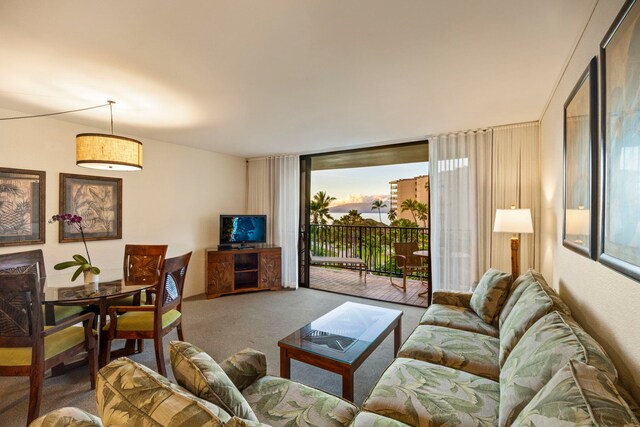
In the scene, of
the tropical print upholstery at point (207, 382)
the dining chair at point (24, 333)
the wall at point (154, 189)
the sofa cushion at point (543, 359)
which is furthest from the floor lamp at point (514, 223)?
the wall at point (154, 189)

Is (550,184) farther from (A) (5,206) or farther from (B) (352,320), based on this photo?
(A) (5,206)

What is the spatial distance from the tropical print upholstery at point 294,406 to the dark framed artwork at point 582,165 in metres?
1.39

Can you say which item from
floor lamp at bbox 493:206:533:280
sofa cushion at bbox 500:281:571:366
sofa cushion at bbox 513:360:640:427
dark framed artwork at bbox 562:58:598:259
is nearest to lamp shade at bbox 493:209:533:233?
floor lamp at bbox 493:206:533:280

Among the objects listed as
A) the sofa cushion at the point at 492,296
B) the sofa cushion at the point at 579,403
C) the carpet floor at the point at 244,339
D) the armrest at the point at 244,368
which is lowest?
the carpet floor at the point at 244,339

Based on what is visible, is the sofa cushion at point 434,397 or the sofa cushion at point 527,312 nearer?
the sofa cushion at point 434,397

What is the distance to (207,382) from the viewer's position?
969 mm

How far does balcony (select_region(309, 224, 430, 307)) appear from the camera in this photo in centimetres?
529

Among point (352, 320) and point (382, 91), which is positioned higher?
point (382, 91)

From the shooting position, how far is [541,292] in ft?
5.79

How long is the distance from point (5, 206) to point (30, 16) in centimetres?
236

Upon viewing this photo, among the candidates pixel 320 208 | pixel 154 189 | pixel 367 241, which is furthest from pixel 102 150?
pixel 320 208

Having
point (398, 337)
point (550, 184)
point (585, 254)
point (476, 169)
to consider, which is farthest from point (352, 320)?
point (476, 169)

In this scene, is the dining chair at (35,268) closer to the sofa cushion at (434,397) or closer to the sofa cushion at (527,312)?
the sofa cushion at (434,397)

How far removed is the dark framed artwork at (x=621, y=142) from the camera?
998 mm
